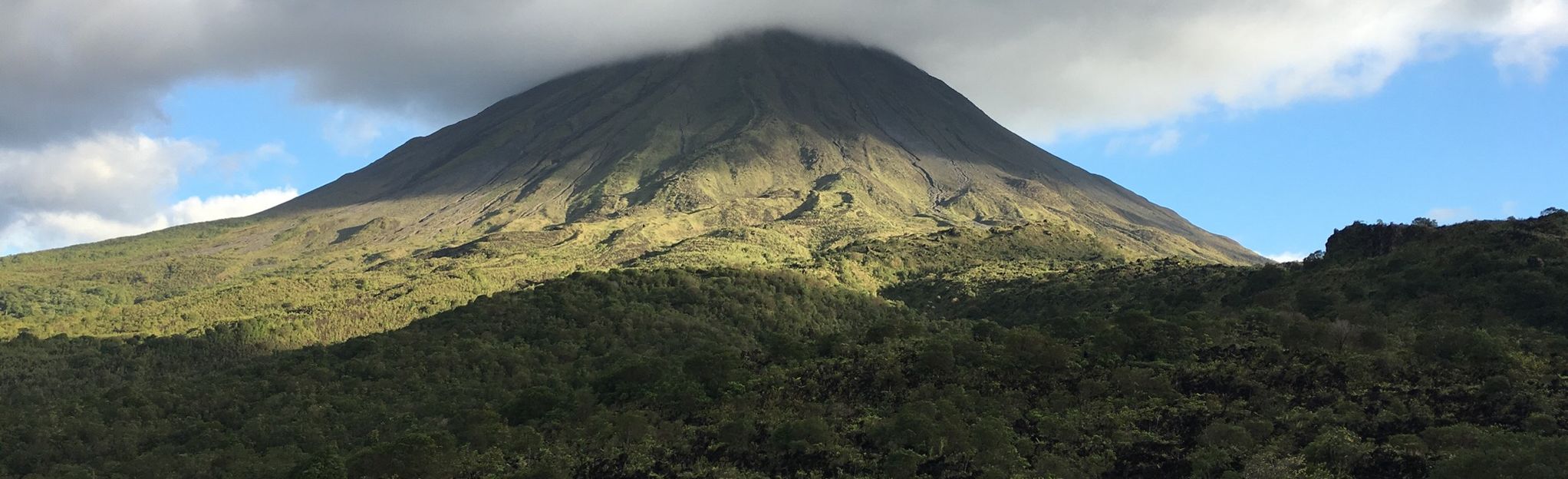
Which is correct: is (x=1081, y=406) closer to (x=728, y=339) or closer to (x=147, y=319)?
(x=728, y=339)

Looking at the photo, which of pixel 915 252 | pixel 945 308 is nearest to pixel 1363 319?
pixel 945 308

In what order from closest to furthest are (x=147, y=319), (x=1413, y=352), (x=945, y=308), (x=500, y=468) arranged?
(x=500, y=468) < (x=1413, y=352) < (x=945, y=308) < (x=147, y=319)

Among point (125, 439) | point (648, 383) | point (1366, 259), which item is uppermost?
point (1366, 259)

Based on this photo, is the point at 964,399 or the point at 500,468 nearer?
the point at 500,468

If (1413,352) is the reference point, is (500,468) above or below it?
below

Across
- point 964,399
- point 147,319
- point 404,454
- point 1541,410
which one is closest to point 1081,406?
point 964,399

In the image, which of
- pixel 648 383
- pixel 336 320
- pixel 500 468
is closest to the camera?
pixel 500 468

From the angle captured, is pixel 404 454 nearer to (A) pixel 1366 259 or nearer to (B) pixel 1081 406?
(B) pixel 1081 406
